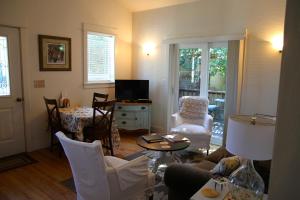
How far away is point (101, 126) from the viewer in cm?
370

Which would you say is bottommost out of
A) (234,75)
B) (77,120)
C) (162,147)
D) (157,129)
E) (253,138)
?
(157,129)

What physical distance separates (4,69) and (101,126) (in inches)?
69.8

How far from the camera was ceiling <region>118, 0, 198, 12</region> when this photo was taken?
4727 mm

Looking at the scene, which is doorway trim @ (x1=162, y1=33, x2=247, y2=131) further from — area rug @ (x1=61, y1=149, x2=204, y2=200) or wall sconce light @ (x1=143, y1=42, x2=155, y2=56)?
area rug @ (x1=61, y1=149, x2=204, y2=200)

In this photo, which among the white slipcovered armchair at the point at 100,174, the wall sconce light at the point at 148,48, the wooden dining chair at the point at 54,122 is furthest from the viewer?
the wall sconce light at the point at 148,48

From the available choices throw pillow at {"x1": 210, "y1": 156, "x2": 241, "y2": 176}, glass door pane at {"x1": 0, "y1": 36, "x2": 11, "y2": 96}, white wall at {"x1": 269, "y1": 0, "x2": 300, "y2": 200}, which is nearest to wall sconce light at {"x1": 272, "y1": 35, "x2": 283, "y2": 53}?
throw pillow at {"x1": 210, "y1": 156, "x2": 241, "y2": 176}

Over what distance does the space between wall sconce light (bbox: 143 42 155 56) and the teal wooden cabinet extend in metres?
1.25

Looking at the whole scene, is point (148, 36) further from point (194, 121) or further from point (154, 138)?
point (154, 138)

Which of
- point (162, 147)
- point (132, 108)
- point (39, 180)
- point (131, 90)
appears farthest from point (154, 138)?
point (131, 90)

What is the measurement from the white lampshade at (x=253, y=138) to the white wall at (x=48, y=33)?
3554 mm

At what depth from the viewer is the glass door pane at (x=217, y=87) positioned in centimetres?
433

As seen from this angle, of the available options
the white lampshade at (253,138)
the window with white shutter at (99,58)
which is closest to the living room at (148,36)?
the window with white shutter at (99,58)

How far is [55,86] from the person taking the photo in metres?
4.25

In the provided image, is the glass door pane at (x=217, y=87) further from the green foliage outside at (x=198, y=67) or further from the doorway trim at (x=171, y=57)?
the doorway trim at (x=171, y=57)
